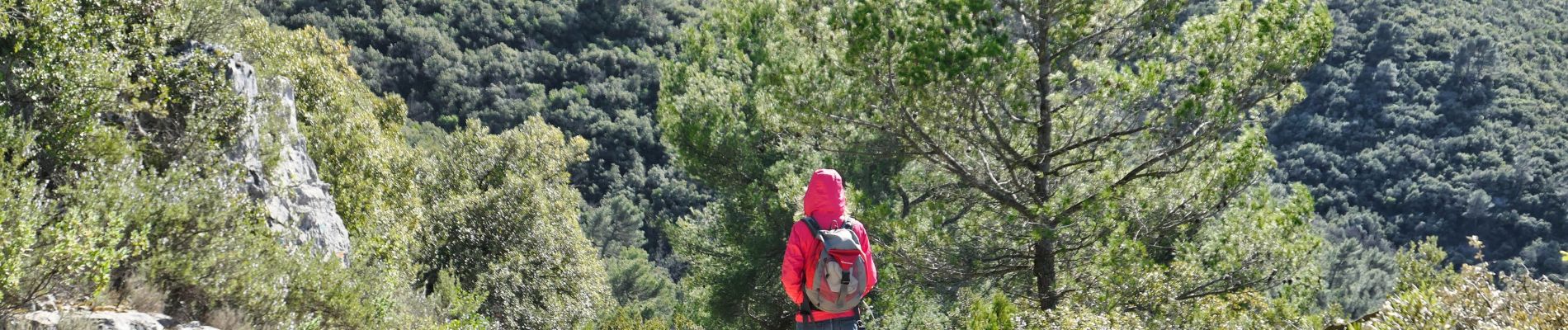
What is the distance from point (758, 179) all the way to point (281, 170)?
6.71 m

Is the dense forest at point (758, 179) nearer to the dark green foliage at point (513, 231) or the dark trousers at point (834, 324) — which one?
the dark green foliage at point (513, 231)

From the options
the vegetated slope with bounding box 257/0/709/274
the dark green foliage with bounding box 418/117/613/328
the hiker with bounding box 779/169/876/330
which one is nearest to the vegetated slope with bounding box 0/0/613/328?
→ the dark green foliage with bounding box 418/117/613/328

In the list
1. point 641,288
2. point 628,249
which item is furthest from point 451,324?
point 628,249

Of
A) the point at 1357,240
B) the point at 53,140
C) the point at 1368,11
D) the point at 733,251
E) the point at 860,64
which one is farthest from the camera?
the point at 1368,11

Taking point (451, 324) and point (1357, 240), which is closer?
point (451, 324)

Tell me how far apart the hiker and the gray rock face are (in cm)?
466

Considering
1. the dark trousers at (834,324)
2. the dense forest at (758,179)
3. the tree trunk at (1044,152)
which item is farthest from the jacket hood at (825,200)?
the tree trunk at (1044,152)

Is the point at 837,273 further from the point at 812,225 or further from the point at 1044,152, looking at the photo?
the point at 1044,152

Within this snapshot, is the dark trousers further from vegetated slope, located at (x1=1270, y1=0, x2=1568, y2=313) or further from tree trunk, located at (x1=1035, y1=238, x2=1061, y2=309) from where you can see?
vegetated slope, located at (x1=1270, y1=0, x2=1568, y2=313)

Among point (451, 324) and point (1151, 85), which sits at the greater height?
point (1151, 85)

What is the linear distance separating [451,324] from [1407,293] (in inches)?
302

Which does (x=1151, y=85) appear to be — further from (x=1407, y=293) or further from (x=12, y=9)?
(x=12, y=9)

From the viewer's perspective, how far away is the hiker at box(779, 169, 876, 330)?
4.83 m

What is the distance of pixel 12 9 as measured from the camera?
669cm
